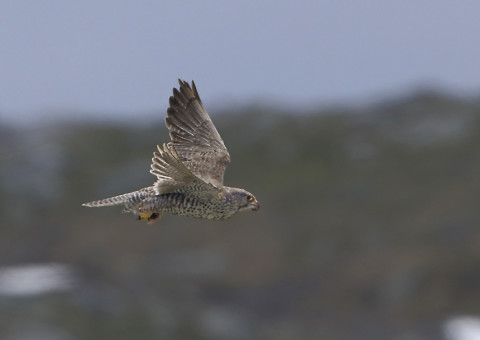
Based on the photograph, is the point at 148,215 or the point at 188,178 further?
the point at 148,215

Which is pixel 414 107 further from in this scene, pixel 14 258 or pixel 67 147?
pixel 14 258

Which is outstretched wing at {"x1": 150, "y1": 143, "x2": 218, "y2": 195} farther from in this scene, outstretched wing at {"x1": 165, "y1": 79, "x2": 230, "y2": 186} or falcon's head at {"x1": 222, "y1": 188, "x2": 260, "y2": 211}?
outstretched wing at {"x1": 165, "y1": 79, "x2": 230, "y2": 186}

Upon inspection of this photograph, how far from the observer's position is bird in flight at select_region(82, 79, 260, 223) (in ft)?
50.4

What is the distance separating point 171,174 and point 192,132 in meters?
3.54

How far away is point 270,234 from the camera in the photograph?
85375mm

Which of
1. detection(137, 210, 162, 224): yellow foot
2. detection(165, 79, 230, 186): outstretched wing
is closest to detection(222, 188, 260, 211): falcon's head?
detection(137, 210, 162, 224): yellow foot

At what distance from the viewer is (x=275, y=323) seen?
73688 mm

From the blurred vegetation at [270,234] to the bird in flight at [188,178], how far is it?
46.8 meters

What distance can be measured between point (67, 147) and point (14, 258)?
24.4 metres

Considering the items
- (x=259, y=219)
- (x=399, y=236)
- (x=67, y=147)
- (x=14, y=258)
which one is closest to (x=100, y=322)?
(x=14, y=258)

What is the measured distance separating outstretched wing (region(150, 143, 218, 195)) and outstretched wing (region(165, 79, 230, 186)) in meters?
2.27

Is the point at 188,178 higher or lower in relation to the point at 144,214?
higher

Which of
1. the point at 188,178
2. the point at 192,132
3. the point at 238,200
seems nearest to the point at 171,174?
the point at 188,178

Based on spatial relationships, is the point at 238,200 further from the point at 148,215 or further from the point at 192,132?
the point at 192,132
